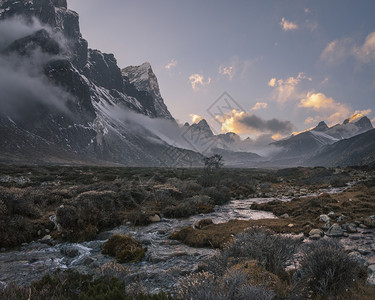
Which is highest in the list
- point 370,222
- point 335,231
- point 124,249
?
point 370,222

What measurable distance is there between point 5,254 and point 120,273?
20.5 feet

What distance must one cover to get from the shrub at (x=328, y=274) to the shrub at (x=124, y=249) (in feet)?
19.4

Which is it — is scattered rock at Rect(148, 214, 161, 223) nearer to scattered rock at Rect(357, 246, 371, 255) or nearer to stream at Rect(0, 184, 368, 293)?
stream at Rect(0, 184, 368, 293)

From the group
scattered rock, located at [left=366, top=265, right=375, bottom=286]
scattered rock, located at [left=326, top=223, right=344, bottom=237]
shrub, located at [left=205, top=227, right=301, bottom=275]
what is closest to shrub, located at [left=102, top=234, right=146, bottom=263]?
shrub, located at [left=205, top=227, right=301, bottom=275]

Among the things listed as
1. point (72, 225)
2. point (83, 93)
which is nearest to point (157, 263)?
point (72, 225)

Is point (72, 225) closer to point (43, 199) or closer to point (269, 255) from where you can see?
point (43, 199)

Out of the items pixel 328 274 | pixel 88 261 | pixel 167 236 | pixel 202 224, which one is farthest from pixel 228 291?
pixel 202 224

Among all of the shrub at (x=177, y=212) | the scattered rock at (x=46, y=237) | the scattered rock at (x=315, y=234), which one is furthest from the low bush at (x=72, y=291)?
the shrub at (x=177, y=212)

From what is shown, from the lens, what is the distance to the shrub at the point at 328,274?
4734mm

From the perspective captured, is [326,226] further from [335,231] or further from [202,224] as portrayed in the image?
[202,224]

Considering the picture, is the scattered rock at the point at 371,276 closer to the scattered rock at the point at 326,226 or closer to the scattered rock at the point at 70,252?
the scattered rock at the point at 326,226

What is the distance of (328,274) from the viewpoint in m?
4.80

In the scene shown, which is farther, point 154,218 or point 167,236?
point 154,218

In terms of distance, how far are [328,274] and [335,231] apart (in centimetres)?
691
